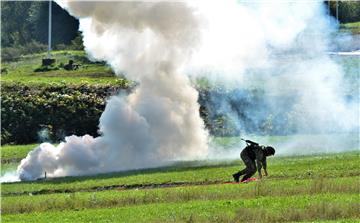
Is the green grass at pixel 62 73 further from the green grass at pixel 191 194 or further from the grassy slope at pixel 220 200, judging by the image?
the green grass at pixel 191 194

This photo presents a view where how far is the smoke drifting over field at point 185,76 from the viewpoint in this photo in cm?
5775

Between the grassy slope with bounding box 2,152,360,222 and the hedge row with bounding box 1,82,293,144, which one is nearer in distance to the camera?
the grassy slope with bounding box 2,152,360,222

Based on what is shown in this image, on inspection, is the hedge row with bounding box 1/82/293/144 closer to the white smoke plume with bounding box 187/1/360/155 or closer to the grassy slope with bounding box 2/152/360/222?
the white smoke plume with bounding box 187/1/360/155

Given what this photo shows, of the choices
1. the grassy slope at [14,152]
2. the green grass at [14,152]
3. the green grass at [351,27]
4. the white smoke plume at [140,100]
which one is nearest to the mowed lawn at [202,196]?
the white smoke plume at [140,100]

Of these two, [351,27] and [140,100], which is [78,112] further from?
[351,27]

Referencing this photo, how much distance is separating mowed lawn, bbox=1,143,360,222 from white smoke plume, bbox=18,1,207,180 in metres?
6.13

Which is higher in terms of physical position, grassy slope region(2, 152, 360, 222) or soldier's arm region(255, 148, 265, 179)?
soldier's arm region(255, 148, 265, 179)

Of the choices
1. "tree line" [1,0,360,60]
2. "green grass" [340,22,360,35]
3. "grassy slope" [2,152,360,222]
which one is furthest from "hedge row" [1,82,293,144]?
"grassy slope" [2,152,360,222]

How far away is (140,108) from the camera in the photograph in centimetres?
6022

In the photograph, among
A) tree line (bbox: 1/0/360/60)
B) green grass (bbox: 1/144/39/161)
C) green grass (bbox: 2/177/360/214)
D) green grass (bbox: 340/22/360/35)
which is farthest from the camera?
tree line (bbox: 1/0/360/60)

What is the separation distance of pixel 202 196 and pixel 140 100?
84.4 feet

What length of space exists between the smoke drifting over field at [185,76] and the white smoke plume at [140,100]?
0.22 ft

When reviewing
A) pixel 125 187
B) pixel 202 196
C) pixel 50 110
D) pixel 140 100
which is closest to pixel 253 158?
pixel 125 187

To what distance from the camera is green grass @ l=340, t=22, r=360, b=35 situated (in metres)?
87.6
